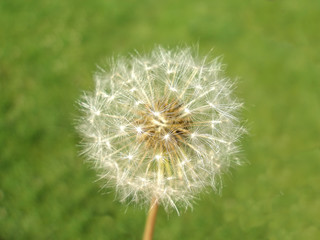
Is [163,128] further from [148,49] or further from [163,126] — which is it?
[148,49]

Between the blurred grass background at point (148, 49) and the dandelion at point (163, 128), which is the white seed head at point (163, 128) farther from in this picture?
the blurred grass background at point (148, 49)

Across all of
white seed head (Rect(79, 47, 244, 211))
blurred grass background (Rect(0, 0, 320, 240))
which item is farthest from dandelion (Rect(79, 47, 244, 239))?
blurred grass background (Rect(0, 0, 320, 240))

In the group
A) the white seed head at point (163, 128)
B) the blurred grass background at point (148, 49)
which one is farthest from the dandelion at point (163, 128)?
the blurred grass background at point (148, 49)

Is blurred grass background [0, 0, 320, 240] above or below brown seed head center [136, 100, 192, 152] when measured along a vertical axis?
above

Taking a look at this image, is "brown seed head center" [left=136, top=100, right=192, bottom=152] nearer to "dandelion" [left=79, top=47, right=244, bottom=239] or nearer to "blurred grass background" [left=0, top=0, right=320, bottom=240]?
"dandelion" [left=79, top=47, right=244, bottom=239]

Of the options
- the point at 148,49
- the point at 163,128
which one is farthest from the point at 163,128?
the point at 148,49
